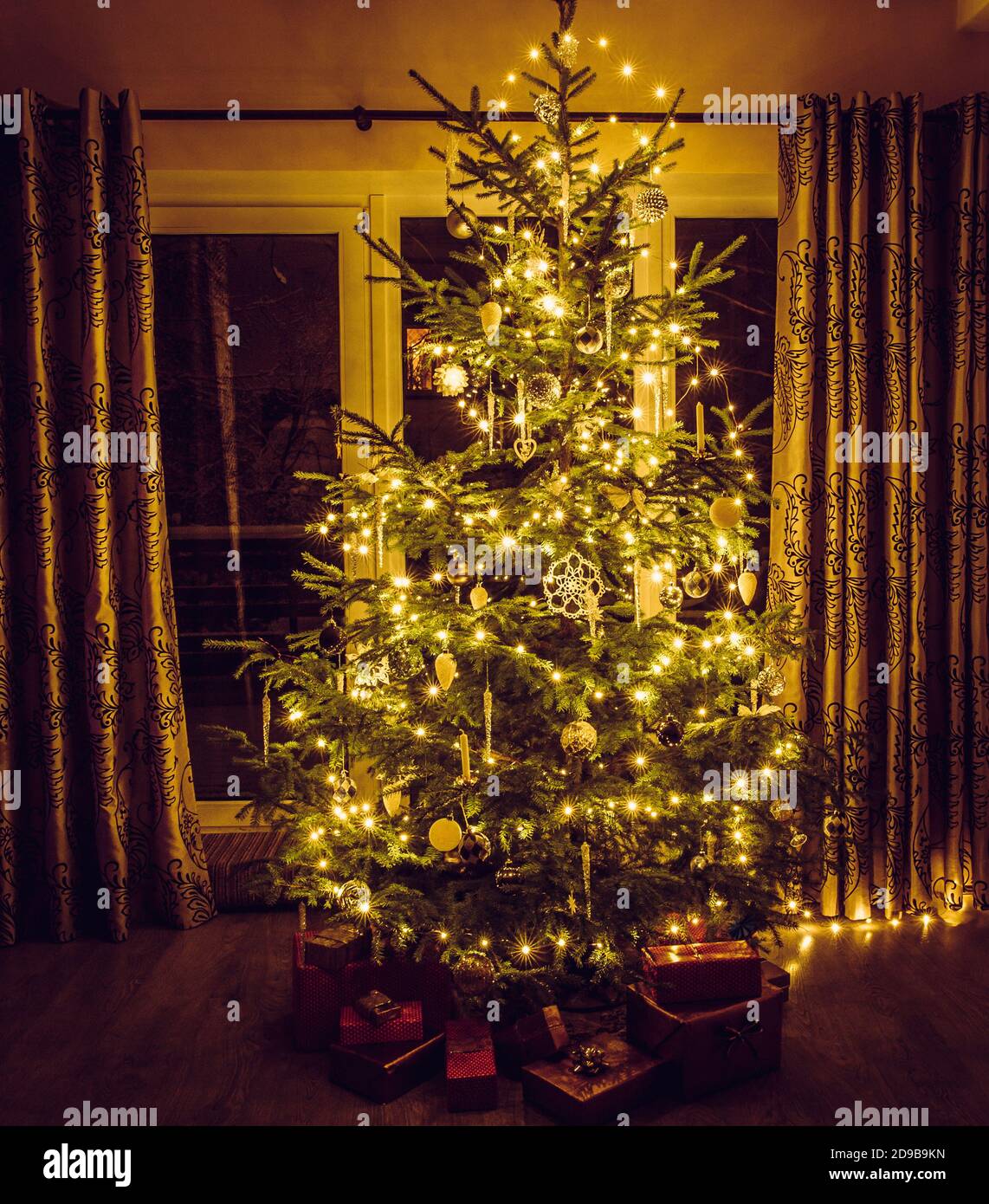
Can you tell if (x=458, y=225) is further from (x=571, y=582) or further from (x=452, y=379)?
(x=571, y=582)

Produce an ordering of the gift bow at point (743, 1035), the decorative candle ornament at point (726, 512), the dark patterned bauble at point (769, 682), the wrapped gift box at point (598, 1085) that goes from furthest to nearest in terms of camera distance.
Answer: the dark patterned bauble at point (769, 682) < the decorative candle ornament at point (726, 512) < the gift bow at point (743, 1035) < the wrapped gift box at point (598, 1085)

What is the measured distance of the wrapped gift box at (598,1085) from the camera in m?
1.87

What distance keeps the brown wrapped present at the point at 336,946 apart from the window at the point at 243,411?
1246 millimetres

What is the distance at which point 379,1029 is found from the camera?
2037mm

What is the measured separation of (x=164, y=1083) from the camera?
202 cm

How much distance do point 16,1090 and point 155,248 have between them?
2.46 meters

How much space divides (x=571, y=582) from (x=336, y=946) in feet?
3.28

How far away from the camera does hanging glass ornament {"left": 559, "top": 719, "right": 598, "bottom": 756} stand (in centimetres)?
205

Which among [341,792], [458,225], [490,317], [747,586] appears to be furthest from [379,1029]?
[458,225]

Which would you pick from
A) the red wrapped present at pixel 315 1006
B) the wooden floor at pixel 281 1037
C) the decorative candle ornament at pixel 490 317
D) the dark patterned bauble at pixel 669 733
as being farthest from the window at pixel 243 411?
the dark patterned bauble at pixel 669 733

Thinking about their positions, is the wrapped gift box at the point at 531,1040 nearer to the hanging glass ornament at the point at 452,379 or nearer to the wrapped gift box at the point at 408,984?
the wrapped gift box at the point at 408,984

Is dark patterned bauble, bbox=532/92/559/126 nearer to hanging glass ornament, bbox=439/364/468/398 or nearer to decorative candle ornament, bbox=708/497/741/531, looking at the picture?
hanging glass ornament, bbox=439/364/468/398
